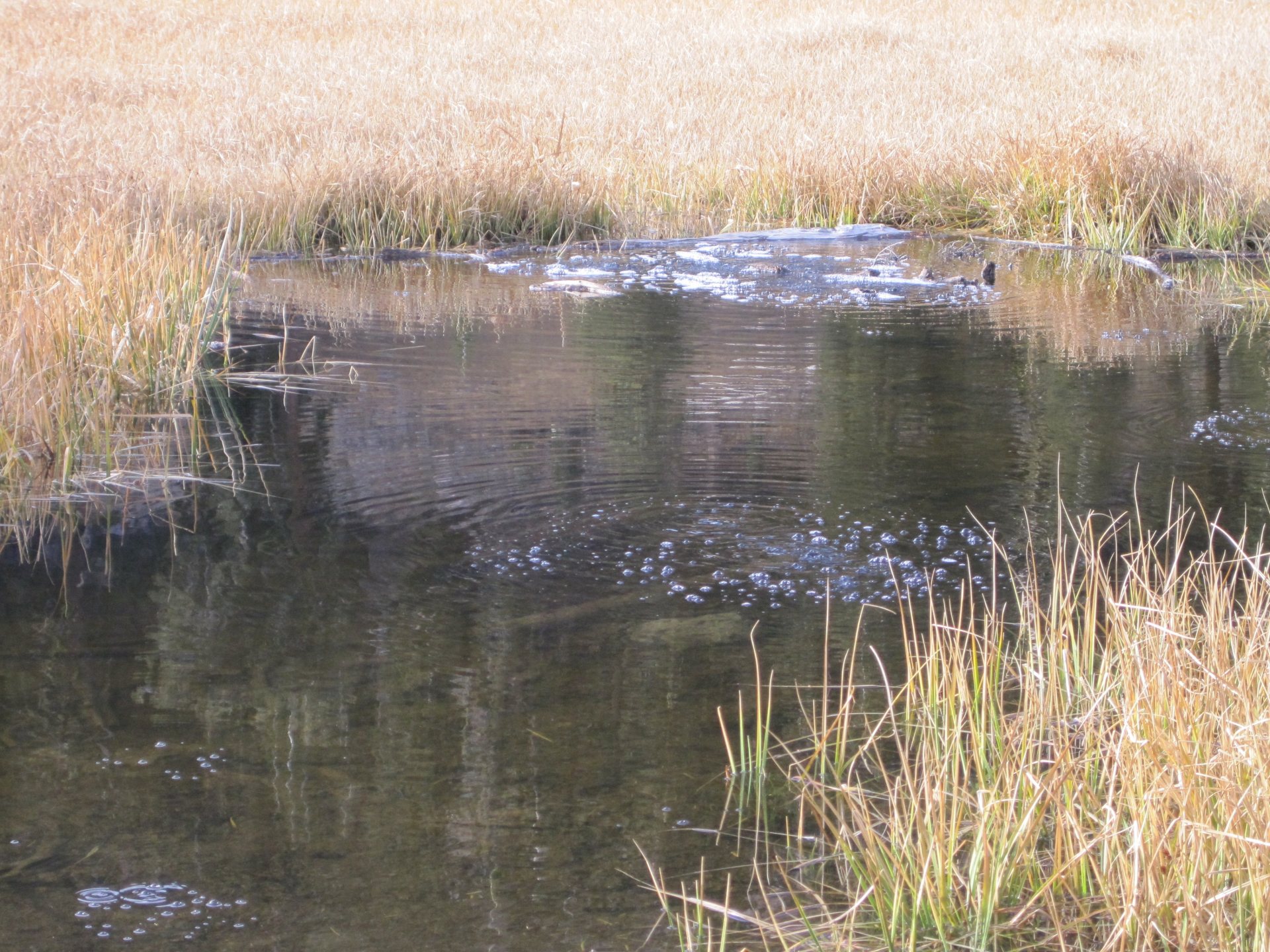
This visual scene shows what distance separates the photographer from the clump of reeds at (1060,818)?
6.39ft

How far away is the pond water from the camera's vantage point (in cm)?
230

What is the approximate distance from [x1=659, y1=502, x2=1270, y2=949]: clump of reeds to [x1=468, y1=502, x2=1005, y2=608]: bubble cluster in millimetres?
910

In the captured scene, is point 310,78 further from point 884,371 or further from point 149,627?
point 149,627

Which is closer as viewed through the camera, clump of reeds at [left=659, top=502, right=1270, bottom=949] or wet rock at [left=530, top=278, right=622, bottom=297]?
clump of reeds at [left=659, top=502, right=1270, bottom=949]

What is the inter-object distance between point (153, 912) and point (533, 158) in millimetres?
8515

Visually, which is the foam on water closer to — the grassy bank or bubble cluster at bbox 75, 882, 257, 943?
the grassy bank

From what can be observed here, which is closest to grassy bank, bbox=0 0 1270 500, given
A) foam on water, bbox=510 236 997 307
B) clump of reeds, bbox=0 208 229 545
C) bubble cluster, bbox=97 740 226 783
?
clump of reeds, bbox=0 208 229 545

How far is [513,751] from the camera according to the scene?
271 centimetres

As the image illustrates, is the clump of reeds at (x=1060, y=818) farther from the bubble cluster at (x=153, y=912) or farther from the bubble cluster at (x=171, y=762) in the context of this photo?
the bubble cluster at (x=171, y=762)

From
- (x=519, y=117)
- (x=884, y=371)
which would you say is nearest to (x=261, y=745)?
(x=884, y=371)

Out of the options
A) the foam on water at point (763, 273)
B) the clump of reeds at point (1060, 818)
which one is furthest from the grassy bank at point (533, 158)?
the clump of reeds at point (1060, 818)

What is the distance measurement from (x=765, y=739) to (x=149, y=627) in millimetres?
1653

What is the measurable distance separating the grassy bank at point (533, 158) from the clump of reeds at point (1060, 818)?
281 cm

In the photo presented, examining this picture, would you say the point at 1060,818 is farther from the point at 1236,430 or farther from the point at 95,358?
the point at 95,358
